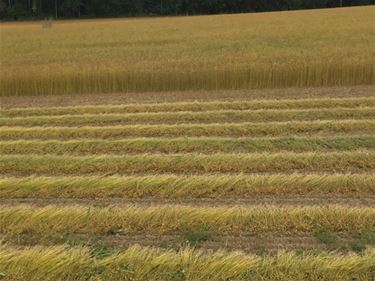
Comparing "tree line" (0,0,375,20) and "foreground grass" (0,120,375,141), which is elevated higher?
"tree line" (0,0,375,20)

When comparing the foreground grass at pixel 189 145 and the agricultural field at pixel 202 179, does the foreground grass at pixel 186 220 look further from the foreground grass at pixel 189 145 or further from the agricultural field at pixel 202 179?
the foreground grass at pixel 189 145

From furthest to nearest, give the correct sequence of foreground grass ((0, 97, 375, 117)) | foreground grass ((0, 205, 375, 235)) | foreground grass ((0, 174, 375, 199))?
foreground grass ((0, 97, 375, 117)) < foreground grass ((0, 174, 375, 199)) < foreground grass ((0, 205, 375, 235))

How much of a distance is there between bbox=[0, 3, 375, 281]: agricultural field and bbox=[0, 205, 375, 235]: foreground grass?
0.02 meters

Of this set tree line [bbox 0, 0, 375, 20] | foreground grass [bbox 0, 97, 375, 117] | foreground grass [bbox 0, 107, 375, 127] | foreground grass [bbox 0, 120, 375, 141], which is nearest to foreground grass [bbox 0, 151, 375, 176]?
foreground grass [bbox 0, 120, 375, 141]

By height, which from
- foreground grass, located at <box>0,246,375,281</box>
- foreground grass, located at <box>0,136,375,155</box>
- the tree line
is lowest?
foreground grass, located at <box>0,246,375,281</box>

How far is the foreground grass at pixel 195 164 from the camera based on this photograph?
23.1 ft

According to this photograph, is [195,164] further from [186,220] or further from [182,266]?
[182,266]

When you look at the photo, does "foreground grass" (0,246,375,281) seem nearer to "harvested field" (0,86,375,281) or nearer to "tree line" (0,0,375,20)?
"harvested field" (0,86,375,281)

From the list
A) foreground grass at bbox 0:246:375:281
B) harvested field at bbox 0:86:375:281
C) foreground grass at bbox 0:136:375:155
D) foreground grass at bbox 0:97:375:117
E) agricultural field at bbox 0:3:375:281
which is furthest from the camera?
foreground grass at bbox 0:97:375:117

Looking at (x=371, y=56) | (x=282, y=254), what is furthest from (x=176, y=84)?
(x=282, y=254)

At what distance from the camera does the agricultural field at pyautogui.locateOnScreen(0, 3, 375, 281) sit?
14.0 feet

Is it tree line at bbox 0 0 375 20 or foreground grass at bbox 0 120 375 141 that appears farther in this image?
tree line at bbox 0 0 375 20

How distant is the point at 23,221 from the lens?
17.5ft

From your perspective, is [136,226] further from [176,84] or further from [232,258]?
[176,84]
